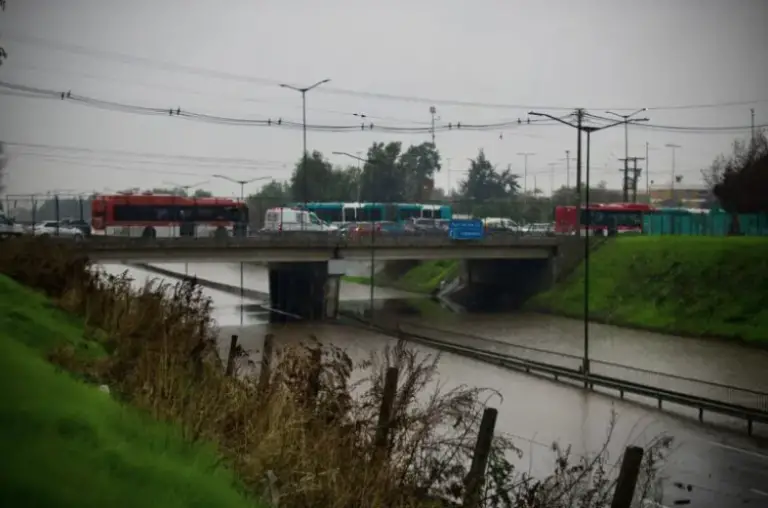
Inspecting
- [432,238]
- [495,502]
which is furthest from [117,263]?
[495,502]

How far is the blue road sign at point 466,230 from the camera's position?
4341 centimetres

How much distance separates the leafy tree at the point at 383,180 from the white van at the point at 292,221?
18.7 meters

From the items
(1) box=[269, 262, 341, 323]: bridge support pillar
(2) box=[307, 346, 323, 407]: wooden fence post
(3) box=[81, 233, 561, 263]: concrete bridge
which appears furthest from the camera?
(1) box=[269, 262, 341, 323]: bridge support pillar

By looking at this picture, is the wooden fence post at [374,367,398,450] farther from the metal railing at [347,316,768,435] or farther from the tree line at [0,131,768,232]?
the tree line at [0,131,768,232]

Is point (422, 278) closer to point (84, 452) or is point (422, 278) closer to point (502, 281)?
point (502, 281)

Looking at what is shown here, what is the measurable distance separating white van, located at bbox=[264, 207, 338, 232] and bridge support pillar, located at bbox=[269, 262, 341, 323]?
3003mm

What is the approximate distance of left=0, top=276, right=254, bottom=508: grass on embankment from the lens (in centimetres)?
396

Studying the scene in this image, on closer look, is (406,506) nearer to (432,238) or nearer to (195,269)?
(432,238)

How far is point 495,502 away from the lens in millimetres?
7734

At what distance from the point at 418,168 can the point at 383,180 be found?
7466 millimetres

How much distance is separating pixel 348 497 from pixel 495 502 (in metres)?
2.47

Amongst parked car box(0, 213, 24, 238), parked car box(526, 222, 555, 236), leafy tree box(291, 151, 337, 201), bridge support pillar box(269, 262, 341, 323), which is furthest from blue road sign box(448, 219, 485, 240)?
parked car box(0, 213, 24, 238)

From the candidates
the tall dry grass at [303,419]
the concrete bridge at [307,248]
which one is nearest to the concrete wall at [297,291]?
the concrete bridge at [307,248]

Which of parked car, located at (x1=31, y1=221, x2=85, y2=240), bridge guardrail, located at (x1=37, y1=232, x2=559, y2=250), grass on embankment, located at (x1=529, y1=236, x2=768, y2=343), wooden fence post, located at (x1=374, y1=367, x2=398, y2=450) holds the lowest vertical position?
grass on embankment, located at (x1=529, y1=236, x2=768, y2=343)
